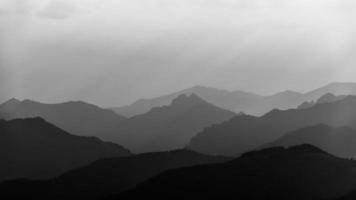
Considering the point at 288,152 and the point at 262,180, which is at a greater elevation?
the point at 288,152

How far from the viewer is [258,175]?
168 metres

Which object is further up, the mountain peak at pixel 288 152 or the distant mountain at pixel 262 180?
the mountain peak at pixel 288 152

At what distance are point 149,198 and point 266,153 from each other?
50.9 m

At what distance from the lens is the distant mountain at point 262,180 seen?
156 metres

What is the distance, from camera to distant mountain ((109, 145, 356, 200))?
156250 millimetres

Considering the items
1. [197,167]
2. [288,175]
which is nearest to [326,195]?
[288,175]

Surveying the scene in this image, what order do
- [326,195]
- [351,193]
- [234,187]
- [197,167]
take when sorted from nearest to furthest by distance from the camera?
1. [351,193]
2. [326,195]
3. [234,187]
4. [197,167]

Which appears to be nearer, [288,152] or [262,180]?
[262,180]

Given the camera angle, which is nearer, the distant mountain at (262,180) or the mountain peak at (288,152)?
the distant mountain at (262,180)

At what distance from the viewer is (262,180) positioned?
164 m

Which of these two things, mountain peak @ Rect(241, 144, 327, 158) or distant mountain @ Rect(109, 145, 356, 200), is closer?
distant mountain @ Rect(109, 145, 356, 200)

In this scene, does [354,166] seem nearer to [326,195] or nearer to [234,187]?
[326,195]

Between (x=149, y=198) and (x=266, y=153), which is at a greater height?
(x=266, y=153)

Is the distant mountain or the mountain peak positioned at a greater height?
the mountain peak
